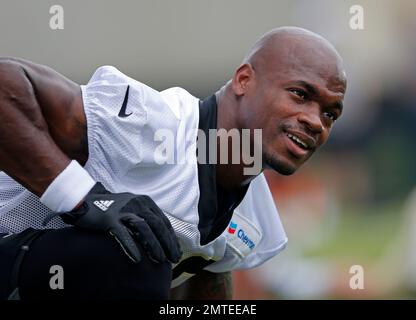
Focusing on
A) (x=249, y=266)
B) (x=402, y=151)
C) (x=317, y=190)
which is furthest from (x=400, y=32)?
(x=249, y=266)

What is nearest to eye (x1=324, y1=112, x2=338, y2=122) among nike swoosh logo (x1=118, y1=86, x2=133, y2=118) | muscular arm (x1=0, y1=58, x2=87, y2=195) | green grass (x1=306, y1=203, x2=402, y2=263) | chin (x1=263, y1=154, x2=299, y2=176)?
chin (x1=263, y1=154, x2=299, y2=176)

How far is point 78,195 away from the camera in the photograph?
1.38 m

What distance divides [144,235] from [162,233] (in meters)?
0.04

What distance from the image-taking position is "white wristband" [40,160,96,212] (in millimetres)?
1381

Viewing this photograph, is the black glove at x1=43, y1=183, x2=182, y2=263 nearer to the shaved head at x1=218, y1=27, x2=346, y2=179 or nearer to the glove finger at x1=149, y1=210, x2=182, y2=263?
the glove finger at x1=149, y1=210, x2=182, y2=263

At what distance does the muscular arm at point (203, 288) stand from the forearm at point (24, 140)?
0.75 meters

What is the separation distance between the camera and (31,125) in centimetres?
141

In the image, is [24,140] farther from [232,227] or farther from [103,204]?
[232,227]

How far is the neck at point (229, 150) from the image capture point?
1708mm

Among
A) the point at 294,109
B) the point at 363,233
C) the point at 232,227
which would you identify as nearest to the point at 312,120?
the point at 294,109

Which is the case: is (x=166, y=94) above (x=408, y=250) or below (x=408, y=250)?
above

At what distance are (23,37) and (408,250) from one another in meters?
2.34

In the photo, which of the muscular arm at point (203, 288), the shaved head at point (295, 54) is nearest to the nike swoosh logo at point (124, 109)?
the shaved head at point (295, 54)

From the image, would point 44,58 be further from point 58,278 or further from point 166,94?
point 58,278
